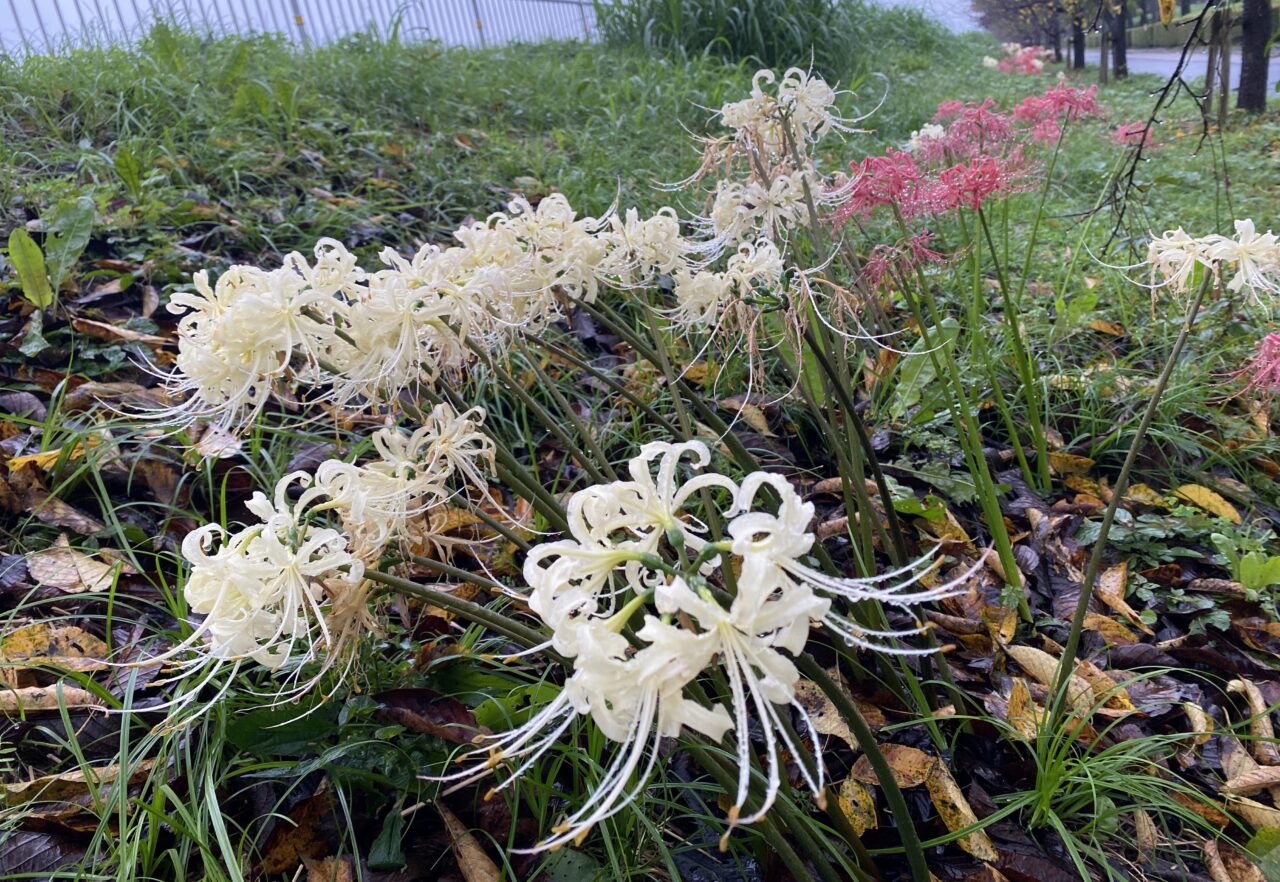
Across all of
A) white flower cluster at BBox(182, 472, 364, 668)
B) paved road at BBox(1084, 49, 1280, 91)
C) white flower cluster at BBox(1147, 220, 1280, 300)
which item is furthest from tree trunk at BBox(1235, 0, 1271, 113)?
white flower cluster at BBox(182, 472, 364, 668)

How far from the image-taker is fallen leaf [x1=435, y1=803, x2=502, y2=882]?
1.36 m

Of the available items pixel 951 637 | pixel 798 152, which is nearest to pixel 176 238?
pixel 798 152

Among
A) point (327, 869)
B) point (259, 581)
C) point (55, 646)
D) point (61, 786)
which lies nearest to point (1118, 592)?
point (327, 869)

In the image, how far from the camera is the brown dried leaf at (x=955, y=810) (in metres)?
1.36

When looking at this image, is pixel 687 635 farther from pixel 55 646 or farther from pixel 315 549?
pixel 55 646

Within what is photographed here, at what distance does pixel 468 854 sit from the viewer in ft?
4.52

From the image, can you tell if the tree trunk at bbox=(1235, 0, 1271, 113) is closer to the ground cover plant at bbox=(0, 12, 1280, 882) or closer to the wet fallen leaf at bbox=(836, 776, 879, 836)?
the ground cover plant at bbox=(0, 12, 1280, 882)

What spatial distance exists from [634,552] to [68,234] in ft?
9.31

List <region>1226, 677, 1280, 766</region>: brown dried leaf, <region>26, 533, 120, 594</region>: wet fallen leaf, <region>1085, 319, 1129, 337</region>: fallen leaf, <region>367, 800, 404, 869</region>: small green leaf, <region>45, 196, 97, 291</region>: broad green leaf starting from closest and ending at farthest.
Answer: <region>367, 800, 404, 869</region>: small green leaf
<region>1226, 677, 1280, 766</region>: brown dried leaf
<region>26, 533, 120, 594</region>: wet fallen leaf
<region>45, 196, 97, 291</region>: broad green leaf
<region>1085, 319, 1129, 337</region>: fallen leaf

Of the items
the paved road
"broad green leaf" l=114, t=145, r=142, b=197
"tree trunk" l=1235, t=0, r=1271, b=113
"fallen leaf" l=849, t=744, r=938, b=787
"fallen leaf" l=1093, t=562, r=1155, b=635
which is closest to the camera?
"fallen leaf" l=849, t=744, r=938, b=787

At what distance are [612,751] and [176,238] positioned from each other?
9.04ft

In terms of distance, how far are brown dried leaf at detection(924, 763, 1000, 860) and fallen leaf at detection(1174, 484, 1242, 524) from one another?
55.5 inches

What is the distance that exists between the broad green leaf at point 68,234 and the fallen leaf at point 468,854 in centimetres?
231

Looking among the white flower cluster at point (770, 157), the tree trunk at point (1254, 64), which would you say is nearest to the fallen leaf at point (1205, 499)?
the white flower cluster at point (770, 157)
